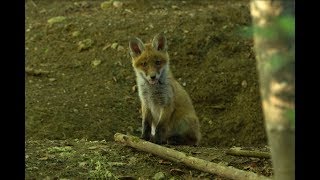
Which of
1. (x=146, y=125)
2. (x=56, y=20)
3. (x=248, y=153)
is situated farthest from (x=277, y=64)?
(x=56, y=20)

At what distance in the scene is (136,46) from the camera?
8680mm

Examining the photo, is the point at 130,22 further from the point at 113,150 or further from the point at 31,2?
the point at 113,150

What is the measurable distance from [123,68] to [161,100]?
357 cm

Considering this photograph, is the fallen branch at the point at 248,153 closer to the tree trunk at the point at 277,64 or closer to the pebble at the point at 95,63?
the tree trunk at the point at 277,64

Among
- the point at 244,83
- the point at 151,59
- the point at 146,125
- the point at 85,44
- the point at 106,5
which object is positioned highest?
the point at 106,5

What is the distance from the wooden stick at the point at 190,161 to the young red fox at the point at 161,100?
1235 millimetres

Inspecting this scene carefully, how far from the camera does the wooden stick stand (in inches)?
235

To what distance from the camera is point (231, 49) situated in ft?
39.9

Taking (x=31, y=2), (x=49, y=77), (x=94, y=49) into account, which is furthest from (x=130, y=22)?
(x=31, y=2)

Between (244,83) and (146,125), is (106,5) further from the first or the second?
(146,125)

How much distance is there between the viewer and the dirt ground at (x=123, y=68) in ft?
34.2

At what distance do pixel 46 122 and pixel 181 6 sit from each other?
5462mm

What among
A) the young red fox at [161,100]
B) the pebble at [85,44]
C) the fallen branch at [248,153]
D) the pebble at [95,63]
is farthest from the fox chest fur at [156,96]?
the pebble at [85,44]

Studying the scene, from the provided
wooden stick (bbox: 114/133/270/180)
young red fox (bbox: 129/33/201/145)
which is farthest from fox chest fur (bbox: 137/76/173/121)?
wooden stick (bbox: 114/133/270/180)
